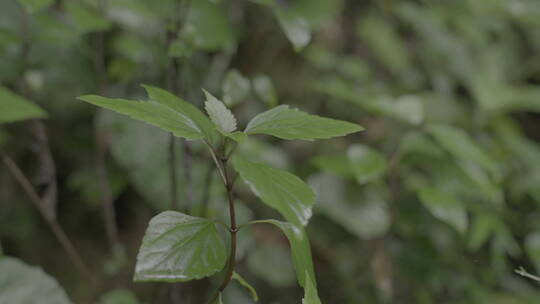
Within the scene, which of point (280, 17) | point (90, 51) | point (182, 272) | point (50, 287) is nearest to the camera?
point (182, 272)

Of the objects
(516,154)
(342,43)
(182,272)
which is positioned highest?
(182,272)

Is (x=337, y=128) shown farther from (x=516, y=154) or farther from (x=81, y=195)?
(x=516, y=154)

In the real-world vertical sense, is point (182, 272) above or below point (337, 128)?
below

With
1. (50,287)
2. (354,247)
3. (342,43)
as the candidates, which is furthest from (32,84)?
(342,43)

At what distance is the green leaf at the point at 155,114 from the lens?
1.46ft

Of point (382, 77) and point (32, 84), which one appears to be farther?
point (382, 77)

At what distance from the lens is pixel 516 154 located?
62.0 inches

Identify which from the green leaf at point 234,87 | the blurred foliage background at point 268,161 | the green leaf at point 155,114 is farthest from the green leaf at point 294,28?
the green leaf at point 155,114

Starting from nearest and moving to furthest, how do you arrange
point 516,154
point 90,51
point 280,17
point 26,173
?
point 280,17 < point 90,51 < point 26,173 < point 516,154

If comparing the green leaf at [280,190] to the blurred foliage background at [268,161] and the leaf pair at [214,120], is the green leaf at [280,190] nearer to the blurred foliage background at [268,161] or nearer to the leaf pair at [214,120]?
the leaf pair at [214,120]

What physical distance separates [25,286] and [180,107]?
1.51 feet

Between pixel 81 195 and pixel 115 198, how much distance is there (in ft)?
0.41

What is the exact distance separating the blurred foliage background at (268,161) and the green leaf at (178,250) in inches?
14.6

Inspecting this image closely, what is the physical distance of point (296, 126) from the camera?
50 cm
